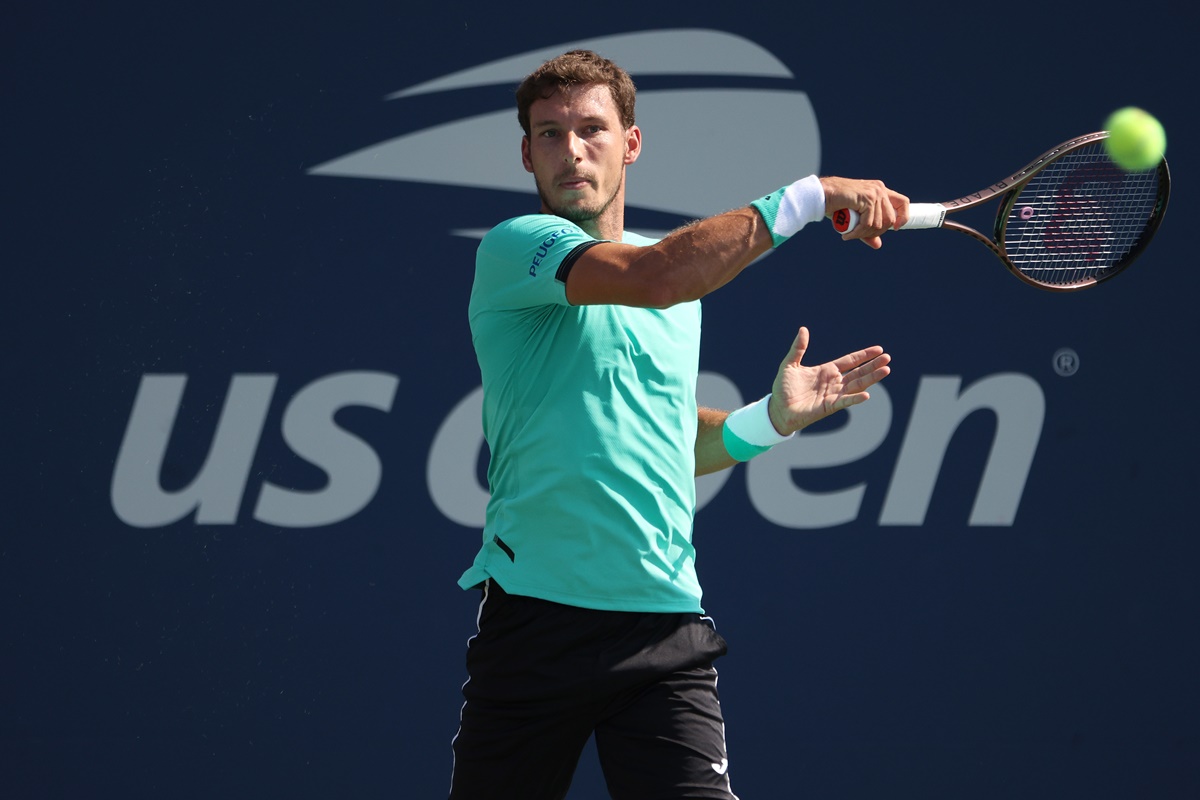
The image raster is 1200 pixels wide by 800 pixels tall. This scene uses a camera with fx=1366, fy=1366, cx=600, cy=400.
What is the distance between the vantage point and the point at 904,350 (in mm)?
4039

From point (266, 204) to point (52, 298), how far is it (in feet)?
2.23

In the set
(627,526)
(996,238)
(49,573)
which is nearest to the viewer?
(627,526)

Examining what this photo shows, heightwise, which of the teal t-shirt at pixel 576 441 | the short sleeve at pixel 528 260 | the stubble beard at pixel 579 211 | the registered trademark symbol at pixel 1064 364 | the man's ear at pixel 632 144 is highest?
the man's ear at pixel 632 144

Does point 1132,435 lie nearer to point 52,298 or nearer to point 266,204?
point 266,204

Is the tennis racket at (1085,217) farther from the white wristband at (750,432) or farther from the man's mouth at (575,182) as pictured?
the man's mouth at (575,182)

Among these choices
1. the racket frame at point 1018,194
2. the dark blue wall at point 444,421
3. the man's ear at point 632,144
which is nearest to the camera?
the racket frame at point 1018,194

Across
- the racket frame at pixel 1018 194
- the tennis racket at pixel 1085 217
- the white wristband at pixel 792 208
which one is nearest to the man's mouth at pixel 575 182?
the white wristband at pixel 792 208

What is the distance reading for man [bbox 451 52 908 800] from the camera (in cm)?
242

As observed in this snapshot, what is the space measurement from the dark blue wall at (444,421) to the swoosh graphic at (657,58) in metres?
0.02

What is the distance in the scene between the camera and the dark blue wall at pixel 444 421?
13.0 ft

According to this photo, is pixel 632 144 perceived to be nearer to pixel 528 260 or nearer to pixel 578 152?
pixel 578 152

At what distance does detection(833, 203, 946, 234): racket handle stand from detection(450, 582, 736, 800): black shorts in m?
0.77

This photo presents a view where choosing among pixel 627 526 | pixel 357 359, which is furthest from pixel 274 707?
pixel 627 526

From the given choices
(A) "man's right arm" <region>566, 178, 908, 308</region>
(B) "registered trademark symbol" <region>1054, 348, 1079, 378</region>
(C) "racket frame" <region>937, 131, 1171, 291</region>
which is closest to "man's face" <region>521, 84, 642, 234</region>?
(A) "man's right arm" <region>566, 178, 908, 308</region>
